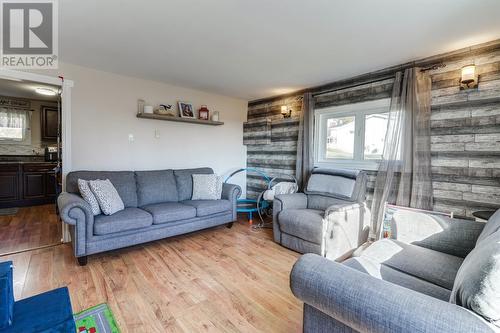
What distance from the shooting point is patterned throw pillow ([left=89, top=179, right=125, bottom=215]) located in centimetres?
273

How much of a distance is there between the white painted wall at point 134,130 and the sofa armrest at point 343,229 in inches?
102

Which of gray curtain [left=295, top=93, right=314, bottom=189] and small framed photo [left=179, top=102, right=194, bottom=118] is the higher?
small framed photo [left=179, top=102, right=194, bottom=118]

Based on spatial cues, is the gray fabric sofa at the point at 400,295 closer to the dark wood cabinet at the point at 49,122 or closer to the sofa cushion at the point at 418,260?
the sofa cushion at the point at 418,260

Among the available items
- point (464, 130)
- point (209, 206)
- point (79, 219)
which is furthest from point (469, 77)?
point (79, 219)

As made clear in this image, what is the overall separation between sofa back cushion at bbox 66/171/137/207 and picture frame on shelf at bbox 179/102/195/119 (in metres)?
1.27

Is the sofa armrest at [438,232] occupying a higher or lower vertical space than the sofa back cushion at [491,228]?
lower

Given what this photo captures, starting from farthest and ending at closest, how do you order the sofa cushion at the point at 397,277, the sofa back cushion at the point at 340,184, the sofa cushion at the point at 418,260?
the sofa back cushion at the point at 340,184
the sofa cushion at the point at 418,260
the sofa cushion at the point at 397,277

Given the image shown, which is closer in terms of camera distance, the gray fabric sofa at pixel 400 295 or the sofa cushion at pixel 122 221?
the gray fabric sofa at pixel 400 295

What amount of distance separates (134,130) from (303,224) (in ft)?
9.17

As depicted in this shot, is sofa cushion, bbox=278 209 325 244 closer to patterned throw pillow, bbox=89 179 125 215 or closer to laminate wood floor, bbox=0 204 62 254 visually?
patterned throw pillow, bbox=89 179 125 215

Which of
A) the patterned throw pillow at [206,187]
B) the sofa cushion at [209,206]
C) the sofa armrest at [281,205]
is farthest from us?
the patterned throw pillow at [206,187]

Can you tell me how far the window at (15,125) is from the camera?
498cm

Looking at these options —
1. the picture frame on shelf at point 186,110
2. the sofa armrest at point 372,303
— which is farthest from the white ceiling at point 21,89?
the sofa armrest at point 372,303

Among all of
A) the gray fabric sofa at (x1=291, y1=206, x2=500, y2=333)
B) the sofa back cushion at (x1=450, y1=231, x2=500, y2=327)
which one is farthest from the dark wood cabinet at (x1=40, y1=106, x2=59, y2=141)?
the sofa back cushion at (x1=450, y1=231, x2=500, y2=327)
